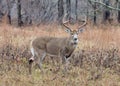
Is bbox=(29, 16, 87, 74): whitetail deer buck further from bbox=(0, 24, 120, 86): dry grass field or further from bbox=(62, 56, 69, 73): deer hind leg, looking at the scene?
bbox=(0, 24, 120, 86): dry grass field

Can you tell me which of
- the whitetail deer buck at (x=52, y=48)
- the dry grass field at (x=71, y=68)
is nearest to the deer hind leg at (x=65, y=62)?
the whitetail deer buck at (x=52, y=48)

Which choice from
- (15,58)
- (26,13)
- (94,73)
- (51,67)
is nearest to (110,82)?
(94,73)

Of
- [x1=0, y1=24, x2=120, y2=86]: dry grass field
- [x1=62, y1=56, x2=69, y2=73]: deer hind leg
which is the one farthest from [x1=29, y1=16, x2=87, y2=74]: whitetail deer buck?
[x1=0, y1=24, x2=120, y2=86]: dry grass field

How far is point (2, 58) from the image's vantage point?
35.6 ft

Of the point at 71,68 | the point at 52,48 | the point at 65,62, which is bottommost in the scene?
the point at 71,68

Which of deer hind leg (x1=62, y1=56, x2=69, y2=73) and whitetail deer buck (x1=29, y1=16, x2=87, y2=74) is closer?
deer hind leg (x1=62, y1=56, x2=69, y2=73)

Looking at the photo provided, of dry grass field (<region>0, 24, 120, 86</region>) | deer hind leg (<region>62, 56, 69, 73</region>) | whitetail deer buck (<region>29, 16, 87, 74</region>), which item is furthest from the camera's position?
whitetail deer buck (<region>29, 16, 87, 74</region>)

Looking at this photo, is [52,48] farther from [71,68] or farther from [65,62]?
[71,68]

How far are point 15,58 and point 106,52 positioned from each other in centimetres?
259

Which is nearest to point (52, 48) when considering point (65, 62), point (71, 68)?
point (65, 62)

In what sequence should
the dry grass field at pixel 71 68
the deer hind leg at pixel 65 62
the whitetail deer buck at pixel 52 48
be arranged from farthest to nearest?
the whitetail deer buck at pixel 52 48
the deer hind leg at pixel 65 62
the dry grass field at pixel 71 68

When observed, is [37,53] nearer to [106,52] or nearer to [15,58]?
[15,58]

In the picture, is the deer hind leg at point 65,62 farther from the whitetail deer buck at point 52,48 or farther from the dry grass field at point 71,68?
the dry grass field at point 71,68

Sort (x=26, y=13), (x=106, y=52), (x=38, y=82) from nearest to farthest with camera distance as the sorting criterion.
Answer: (x=38, y=82), (x=106, y=52), (x=26, y=13)
